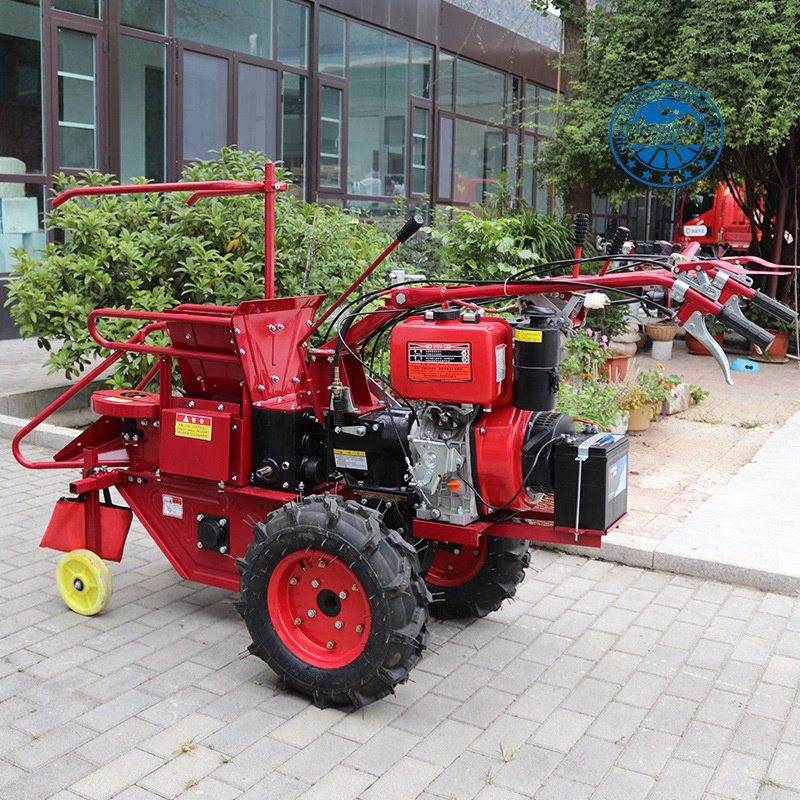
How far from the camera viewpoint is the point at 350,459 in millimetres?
4242

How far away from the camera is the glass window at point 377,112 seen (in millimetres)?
16453

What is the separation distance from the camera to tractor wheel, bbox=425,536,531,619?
4.53 metres

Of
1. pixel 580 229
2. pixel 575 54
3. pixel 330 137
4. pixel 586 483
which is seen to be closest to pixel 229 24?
pixel 330 137

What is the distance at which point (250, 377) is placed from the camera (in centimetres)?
425

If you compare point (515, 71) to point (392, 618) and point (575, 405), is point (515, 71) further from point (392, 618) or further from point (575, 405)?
point (392, 618)

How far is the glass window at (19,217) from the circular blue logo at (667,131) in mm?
7025

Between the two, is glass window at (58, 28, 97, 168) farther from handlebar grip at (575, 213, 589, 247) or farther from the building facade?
handlebar grip at (575, 213, 589, 247)

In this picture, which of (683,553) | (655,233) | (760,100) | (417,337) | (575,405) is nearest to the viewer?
(417,337)

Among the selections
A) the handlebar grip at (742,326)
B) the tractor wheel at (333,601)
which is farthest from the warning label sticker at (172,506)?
the handlebar grip at (742,326)

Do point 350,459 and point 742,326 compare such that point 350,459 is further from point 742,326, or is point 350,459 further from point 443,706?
point 742,326

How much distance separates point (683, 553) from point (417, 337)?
7.63 ft

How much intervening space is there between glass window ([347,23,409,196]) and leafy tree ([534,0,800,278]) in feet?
12.5

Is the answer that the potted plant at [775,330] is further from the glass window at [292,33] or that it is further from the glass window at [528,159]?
the glass window at [528,159]

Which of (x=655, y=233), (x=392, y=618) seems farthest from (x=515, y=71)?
(x=392, y=618)
